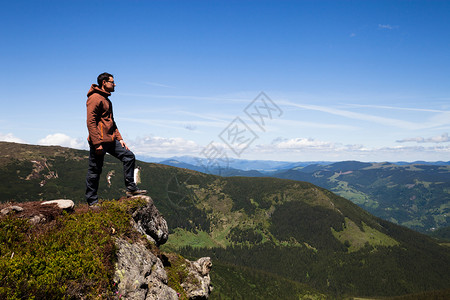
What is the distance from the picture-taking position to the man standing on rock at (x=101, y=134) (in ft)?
35.7

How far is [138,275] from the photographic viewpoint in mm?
9469

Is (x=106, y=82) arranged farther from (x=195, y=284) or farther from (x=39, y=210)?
(x=195, y=284)

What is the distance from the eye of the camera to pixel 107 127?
11297 millimetres

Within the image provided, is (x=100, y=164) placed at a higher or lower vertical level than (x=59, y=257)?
higher

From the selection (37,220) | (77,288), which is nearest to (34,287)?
(77,288)

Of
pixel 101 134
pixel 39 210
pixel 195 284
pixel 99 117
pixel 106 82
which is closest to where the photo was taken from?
pixel 39 210

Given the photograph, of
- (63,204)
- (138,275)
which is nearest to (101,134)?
(63,204)

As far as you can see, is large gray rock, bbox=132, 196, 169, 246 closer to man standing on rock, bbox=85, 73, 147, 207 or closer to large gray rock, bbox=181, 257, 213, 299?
man standing on rock, bbox=85, 73, 147, 207

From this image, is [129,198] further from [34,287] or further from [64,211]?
[34,287]

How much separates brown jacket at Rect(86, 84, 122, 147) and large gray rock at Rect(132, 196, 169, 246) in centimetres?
428

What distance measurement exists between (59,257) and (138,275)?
3.36m

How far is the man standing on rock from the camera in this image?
1089 cm

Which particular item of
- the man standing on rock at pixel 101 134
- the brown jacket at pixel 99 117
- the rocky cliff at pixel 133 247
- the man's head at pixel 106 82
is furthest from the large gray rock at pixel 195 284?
the man's head at pixel 106 82

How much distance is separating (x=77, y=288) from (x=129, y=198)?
6.85 meters
